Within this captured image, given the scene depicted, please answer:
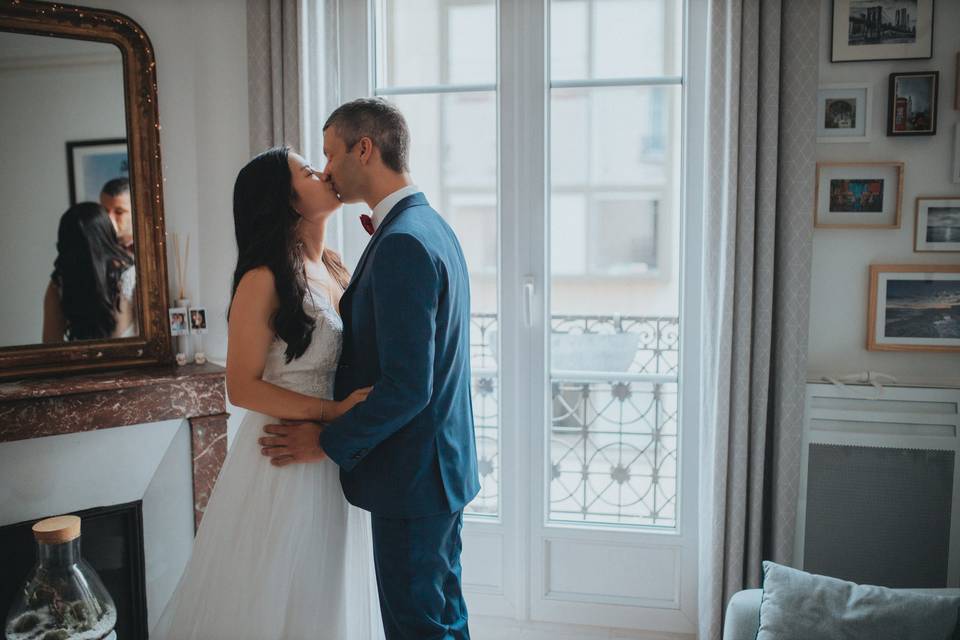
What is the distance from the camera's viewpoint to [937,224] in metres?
2.31

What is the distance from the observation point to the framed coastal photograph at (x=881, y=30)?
7.42 feet

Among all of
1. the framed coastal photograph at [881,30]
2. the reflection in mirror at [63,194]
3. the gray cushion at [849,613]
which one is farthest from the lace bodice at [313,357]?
the framed coastal photograph at [881,30]

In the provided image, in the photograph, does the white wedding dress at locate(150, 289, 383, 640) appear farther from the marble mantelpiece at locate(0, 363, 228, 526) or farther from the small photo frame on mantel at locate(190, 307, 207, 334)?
the small photo frame on mantel at locate(190, 307, 207, 334)

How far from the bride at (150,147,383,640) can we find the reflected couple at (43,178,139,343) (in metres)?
0.99

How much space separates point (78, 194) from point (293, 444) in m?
1.35

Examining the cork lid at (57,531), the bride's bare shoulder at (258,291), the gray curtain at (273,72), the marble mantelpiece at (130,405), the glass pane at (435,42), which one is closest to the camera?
the bride's bare shoulder at (258,291)

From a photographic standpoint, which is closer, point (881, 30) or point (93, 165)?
point (881, 30)

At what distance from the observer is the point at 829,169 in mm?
2330

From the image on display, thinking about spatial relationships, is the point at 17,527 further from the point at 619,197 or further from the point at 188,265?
the point at 619,197

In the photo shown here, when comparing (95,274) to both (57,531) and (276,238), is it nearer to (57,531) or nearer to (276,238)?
(57,531)

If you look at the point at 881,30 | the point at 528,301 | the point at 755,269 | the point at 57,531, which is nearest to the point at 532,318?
the point at 528,301

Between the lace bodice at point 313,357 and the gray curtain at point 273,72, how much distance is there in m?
0.99

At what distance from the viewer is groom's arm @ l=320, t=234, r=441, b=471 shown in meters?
1.52

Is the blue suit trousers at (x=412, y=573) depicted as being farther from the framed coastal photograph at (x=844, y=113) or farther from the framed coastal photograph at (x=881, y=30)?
the framed coastal photograph at (x=881, y=30)
